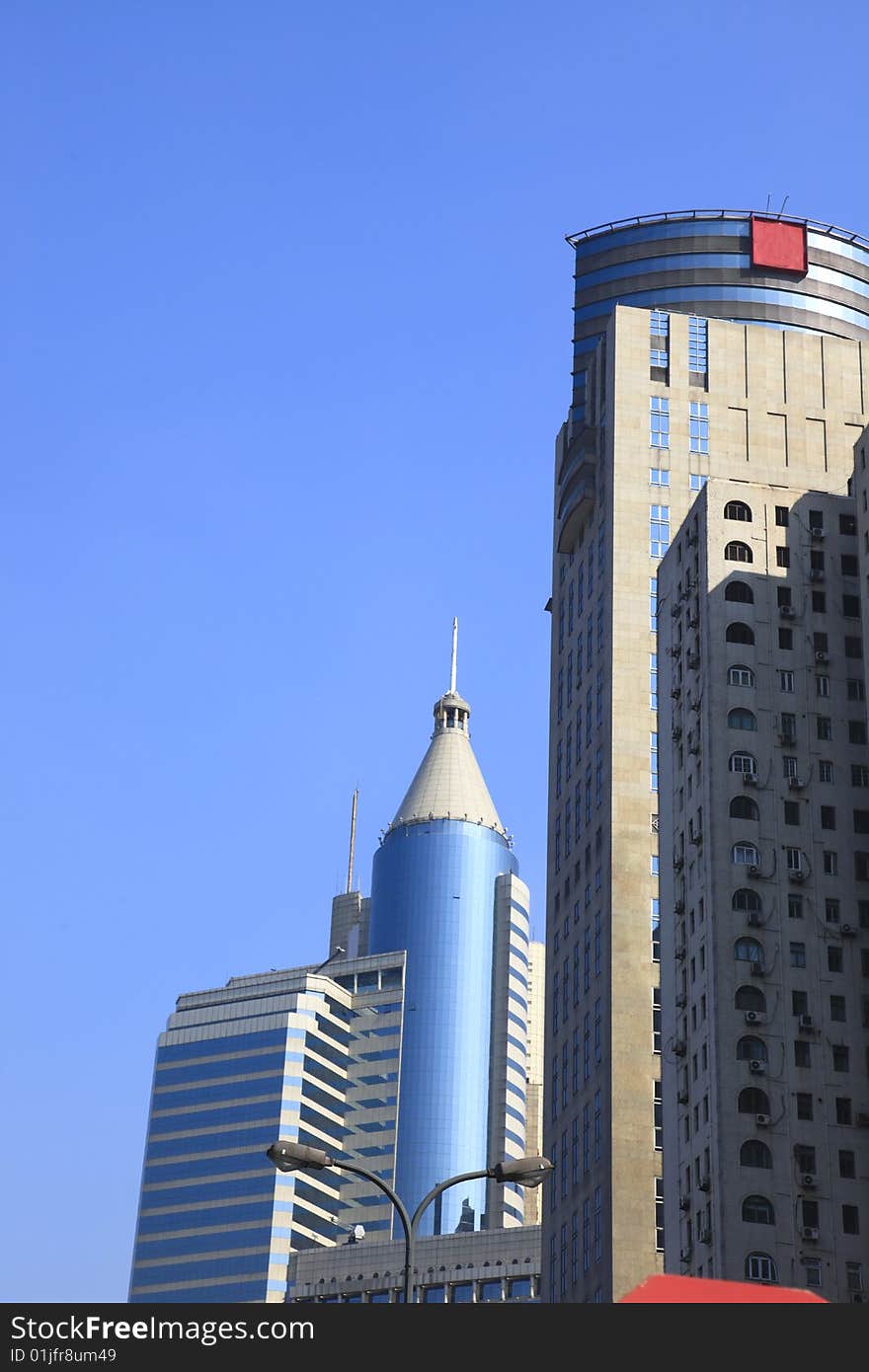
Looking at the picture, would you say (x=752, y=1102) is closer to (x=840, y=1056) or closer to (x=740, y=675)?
(x=840, y=1056)

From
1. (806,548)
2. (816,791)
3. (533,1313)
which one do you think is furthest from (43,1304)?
(806,548)

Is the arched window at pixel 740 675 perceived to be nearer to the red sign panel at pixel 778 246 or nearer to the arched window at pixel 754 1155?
the arched window at pixel 754 1155

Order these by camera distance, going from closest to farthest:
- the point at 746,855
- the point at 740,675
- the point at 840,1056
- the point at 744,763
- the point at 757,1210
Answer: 1. the point at 757,1210
2. the point at 840,1056
3. the point at 746,855
4. the point at 744,763
5. the point at 740,675

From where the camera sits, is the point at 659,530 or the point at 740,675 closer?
the point at 740,675

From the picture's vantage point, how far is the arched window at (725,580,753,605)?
381 feet

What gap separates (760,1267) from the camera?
98500mm

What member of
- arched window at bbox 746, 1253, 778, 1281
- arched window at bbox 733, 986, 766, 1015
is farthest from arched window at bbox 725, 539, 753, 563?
arched window at bbox 746, 1253, 778, 1281

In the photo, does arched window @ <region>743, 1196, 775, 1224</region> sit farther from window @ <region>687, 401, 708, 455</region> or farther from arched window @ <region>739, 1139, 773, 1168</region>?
window @ <region>687, 401, 708, 455</region>

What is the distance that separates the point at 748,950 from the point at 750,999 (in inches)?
109

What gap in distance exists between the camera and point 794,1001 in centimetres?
10600

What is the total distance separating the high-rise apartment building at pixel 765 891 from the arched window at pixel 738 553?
110 millimetres

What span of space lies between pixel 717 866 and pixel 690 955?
559 cm

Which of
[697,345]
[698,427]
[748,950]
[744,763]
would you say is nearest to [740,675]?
[744,763]

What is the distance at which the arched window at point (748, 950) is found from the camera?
106 meters
